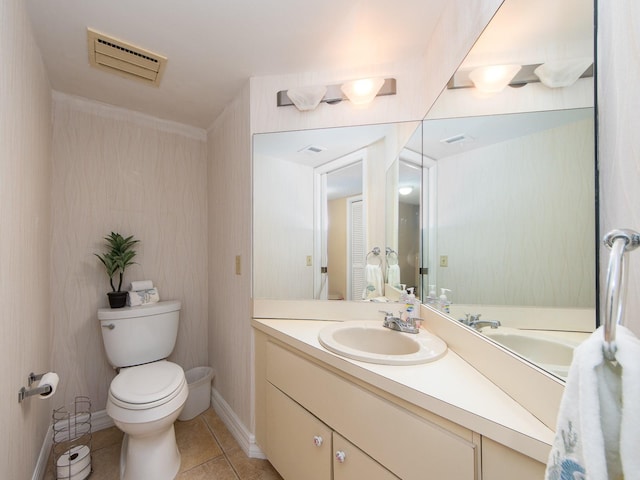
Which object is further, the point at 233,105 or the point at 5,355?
the point at 233,105

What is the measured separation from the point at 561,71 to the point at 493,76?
11.8 inches

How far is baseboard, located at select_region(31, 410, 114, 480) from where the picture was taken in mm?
1296

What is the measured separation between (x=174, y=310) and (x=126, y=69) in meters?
1.51

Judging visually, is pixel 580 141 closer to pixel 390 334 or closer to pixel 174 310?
pixel 390 334

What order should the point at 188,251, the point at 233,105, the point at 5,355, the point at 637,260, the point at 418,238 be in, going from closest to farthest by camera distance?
the point at 637,260
the point at 5,355
the point at 418,238
the point at 233,105
the point at 188,251

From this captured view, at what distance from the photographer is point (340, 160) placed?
4.88 ft

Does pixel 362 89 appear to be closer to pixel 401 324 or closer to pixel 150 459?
pixel 401 324

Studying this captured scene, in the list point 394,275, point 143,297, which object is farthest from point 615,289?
point 143,297

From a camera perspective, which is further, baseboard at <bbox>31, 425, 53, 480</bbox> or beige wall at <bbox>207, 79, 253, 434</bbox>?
beige wall at <bbox>207, 79, 253, 434</bbox>

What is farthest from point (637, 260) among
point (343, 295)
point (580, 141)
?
point (343, 295)

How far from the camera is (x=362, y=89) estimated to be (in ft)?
4.62

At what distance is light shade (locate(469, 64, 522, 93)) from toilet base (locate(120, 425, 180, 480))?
214 cm

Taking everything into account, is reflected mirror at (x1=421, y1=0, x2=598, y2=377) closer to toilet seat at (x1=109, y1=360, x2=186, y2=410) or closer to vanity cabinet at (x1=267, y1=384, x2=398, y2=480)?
vanity cabinet at (x1=267, y1=384, x2=398, y2=480)

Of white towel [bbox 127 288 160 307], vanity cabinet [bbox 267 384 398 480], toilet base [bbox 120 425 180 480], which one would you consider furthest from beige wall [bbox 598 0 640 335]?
white towel [bbox 127 288 160 307]
